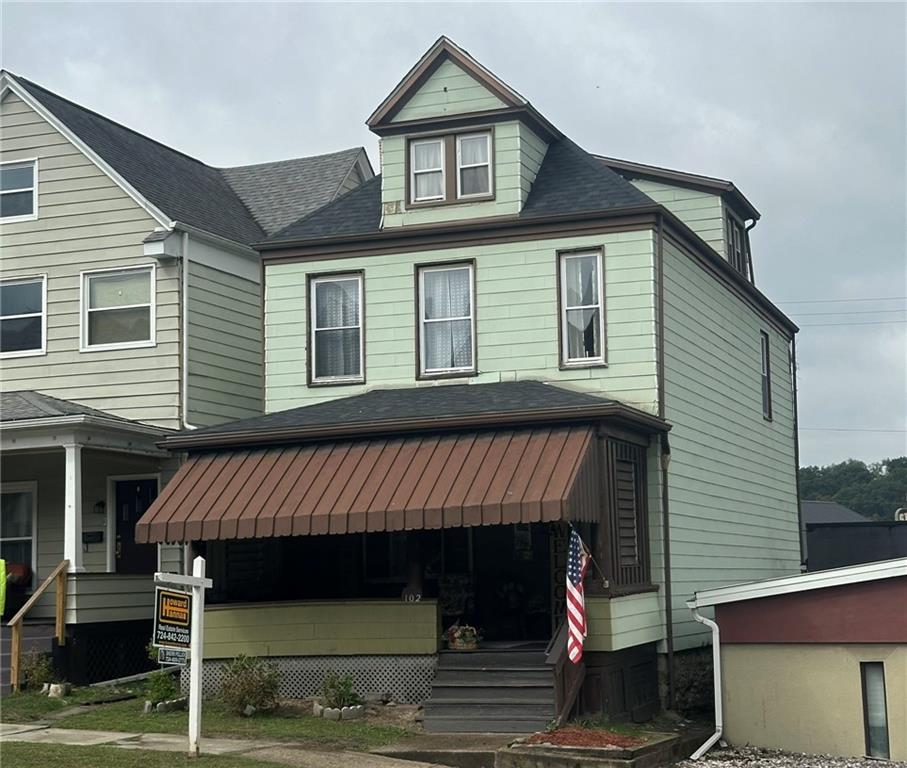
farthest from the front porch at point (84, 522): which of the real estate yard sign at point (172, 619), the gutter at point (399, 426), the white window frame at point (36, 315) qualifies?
the real estate yard sign at point (172, 619)

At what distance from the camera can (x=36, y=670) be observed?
20312 millimetres

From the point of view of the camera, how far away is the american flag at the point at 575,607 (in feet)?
55.6

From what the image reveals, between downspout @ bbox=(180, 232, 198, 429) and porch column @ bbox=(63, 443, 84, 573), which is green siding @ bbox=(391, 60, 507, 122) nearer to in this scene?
downspout @ bbox=(180, 232, 198, 429)

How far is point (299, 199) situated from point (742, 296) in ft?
29.7

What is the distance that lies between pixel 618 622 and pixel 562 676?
136 cm

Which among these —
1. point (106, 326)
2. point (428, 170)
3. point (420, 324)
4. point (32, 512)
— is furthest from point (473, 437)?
point (32, 512)

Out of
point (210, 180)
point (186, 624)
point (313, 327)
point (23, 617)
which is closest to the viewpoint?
point (186, 624)

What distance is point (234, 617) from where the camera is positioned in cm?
1981

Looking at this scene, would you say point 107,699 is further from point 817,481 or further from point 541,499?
point 817,481

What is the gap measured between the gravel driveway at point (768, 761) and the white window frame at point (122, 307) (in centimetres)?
1142

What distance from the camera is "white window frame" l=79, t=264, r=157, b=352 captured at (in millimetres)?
23531

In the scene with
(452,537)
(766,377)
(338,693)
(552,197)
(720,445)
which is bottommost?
(338,693)

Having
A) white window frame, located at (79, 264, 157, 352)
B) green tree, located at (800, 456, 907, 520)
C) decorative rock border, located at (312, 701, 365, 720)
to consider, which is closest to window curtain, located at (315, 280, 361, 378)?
white window frame, located at (79, 264, 157, 352)

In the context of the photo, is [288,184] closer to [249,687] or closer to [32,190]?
[32,190]
